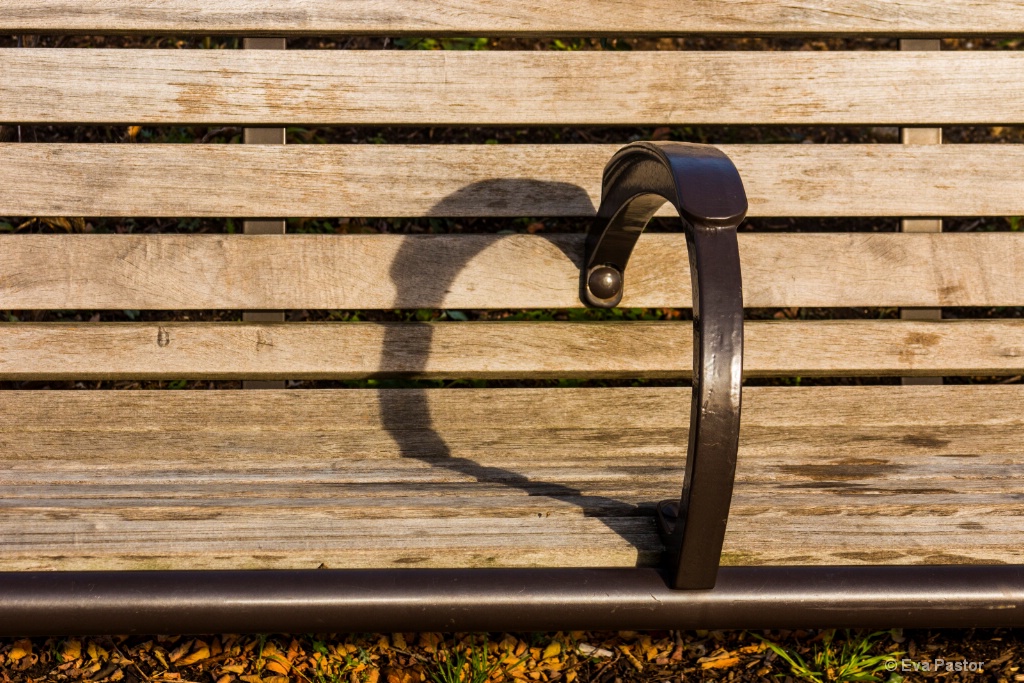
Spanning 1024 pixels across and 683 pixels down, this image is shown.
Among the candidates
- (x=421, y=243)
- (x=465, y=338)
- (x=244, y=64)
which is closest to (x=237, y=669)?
(x=465, y=338)

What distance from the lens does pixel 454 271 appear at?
1.67m

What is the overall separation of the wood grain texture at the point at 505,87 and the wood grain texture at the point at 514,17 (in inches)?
1.9

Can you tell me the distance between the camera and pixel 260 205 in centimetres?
164

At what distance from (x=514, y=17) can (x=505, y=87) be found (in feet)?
0.46

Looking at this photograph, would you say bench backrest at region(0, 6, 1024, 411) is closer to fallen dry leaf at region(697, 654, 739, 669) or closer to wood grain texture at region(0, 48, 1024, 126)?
wood grain texture at region(0, 48, 1024, 126)

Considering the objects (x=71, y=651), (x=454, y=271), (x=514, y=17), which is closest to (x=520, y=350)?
(x=454, y=271)

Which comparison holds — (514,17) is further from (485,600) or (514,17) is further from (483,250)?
(485,600)

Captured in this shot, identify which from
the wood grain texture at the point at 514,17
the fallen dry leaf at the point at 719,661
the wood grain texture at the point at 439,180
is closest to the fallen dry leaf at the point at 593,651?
the fallen dry leaf at the point at 719,661

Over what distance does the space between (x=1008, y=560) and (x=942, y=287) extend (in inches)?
31.5

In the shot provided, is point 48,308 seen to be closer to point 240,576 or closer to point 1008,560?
point 240,576

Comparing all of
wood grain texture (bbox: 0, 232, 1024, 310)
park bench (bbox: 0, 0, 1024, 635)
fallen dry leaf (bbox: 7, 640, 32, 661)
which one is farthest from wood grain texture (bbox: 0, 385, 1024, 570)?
fallen dry leaf (bbox: 7, 640, 32, 661)

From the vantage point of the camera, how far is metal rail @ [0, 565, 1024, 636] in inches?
38.9

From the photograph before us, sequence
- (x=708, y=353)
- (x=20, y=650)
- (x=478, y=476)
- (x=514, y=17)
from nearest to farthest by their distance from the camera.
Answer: (x=708, y=353) → (x=478, y=476) → (x=20, y=650) → (x=514, y=17)

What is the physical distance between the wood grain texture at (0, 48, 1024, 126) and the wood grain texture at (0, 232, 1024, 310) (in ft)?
0.82
